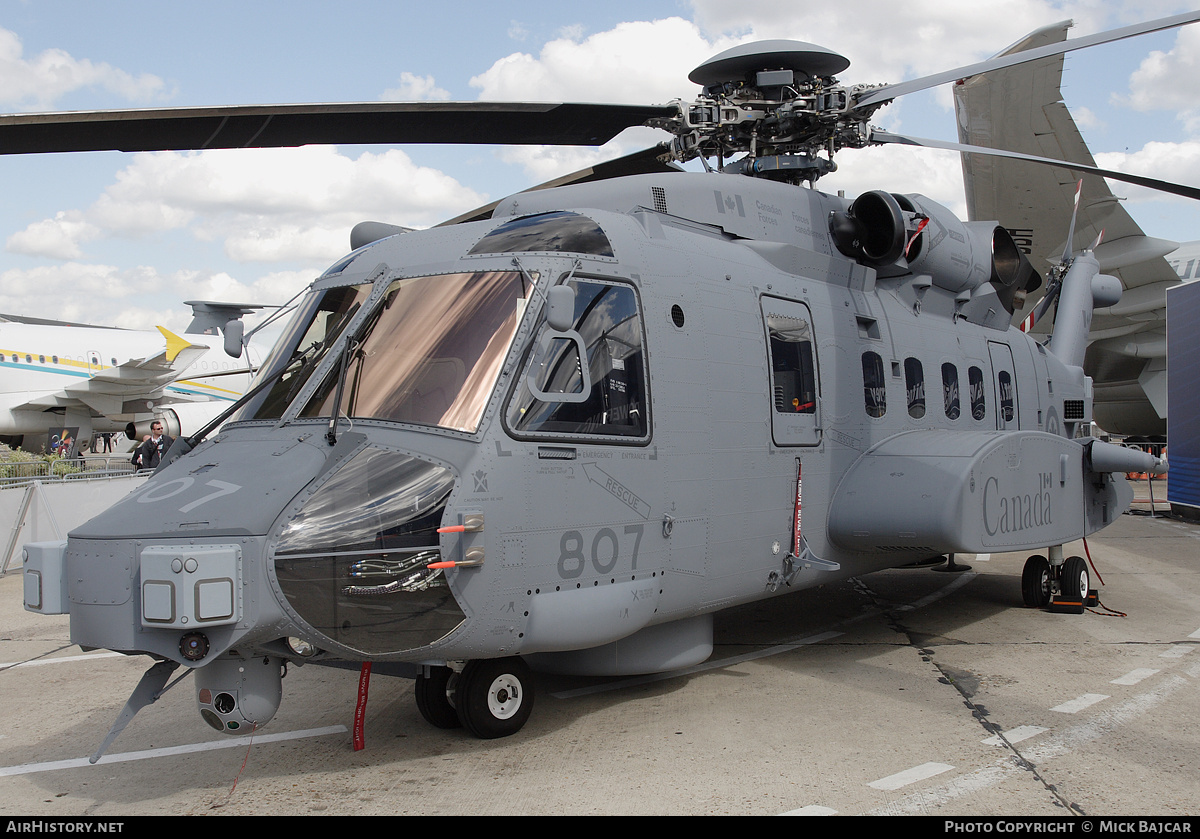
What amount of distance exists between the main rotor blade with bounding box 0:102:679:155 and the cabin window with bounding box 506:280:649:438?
1595mm

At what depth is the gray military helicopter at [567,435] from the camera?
429 centimetres

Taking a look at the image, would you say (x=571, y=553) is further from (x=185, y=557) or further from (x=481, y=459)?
(x=185, y=557)

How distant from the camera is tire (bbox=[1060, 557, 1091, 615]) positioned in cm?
886

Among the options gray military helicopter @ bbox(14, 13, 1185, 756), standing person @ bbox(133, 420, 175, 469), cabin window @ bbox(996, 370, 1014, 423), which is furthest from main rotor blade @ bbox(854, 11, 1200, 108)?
standing person @ bbox(133, 420, 175, 469)

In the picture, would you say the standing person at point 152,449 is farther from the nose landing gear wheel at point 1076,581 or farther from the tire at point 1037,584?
the nose landing gear wheel at point 1076,581

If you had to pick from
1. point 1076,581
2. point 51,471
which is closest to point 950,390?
point 1076,581

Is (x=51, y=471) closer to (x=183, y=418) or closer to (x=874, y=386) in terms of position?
(x=183, y=418)

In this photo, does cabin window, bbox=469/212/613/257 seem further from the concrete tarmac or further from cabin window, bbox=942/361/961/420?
cabin window, bbox=942/361/961/420

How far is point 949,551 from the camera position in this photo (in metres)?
6.58

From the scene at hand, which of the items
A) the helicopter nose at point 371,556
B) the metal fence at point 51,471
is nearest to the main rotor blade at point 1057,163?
the helicopter nose at point 371,556

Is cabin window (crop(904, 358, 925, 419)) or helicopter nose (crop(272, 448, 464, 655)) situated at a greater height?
cabin window (crop(904, 358, 925, 419))

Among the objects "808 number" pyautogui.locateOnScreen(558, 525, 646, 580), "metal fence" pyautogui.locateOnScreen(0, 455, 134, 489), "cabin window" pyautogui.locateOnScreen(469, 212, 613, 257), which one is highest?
"cabin window" pyautogui.locateOnScreen(469, 212, 613, 257)

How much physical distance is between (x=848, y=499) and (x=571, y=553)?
276 cm

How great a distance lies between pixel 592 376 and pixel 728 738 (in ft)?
7.22
